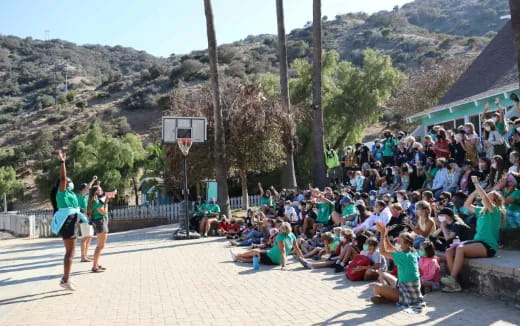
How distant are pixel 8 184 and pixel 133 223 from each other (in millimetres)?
21811

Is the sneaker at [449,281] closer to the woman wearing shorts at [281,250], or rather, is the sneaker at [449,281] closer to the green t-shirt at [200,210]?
the woman wearing shorts at [281,250]

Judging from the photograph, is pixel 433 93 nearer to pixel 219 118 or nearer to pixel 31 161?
pixel 219 118

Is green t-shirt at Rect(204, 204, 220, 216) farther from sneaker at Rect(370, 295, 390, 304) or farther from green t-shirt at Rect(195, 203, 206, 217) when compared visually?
sneaker at Rect(370, 295, 390, 304)

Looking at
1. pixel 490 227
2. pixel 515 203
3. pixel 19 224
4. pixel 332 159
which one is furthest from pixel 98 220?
pixel 19 224

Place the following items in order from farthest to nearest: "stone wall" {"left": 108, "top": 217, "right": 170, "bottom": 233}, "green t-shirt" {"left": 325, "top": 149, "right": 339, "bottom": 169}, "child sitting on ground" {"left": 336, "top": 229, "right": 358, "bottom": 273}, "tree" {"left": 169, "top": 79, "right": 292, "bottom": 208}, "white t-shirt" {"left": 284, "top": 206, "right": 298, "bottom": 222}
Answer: "stone wall" {"left": 108, "top": 217, "right": 170, "bottom": 233} < "tree" {"left": 169, "top": 79, "right": 292, "bottom": 208} < "green t-shirt" {"left": 325, "top": 149, "right": 339, "bottom": 169} < "white t-shirt" {"left": 284, "top": 206, "right": 298, "bottom": 222} < "child sitting on ground" {"left": 336, "top": 229, "right": 358, "bottom": 273}

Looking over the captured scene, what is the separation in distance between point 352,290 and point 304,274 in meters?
1.72

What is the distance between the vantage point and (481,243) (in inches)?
290

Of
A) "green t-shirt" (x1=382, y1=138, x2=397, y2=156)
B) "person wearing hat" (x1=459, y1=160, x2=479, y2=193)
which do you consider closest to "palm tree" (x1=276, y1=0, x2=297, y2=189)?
"green t-shirt" (x1=382, y1=138, x2=397, y2=156)

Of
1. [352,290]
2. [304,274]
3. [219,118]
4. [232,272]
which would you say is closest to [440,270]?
[352,290]

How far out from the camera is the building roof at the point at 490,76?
17.0 meters

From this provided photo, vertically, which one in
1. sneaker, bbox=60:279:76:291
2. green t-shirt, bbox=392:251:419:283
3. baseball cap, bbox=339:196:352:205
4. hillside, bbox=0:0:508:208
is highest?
hillside, bbox=0:0:508:208

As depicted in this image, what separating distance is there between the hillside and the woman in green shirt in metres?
26.8

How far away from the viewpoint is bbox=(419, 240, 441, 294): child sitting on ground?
7.36 m

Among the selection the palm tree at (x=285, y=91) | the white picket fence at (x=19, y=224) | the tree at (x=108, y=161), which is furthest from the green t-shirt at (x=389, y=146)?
the tree at (x=108, y=161)
